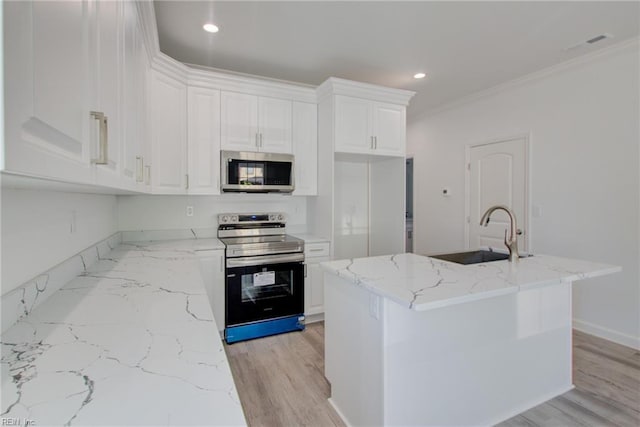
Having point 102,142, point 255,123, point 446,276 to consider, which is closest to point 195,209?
point 255,123

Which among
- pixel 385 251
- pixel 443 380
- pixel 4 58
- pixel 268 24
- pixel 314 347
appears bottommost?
pixel 314 347

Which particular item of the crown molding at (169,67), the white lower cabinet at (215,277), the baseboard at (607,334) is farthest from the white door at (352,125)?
the baseboard at (607,334)

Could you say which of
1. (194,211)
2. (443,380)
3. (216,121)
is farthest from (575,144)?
(194,211)

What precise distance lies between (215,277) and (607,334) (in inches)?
141

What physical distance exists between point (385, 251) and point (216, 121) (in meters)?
2.31

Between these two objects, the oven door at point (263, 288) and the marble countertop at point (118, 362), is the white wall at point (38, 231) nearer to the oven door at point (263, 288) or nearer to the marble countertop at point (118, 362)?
the marble countertop at point (118, 362)

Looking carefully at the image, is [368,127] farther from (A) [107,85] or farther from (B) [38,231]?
(B) [38,231]

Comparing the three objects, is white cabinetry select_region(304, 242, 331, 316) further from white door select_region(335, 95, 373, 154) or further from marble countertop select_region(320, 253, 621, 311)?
marble countertop select_region(320, 253, 621, 311)

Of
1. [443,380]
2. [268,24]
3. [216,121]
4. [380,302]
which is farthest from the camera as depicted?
[216,121]

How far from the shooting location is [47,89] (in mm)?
608

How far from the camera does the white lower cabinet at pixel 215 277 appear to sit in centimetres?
263

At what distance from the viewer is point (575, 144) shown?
9.93 feet

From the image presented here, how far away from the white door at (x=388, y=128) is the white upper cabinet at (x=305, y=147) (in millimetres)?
643

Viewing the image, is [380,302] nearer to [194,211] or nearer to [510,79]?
[194,211]
